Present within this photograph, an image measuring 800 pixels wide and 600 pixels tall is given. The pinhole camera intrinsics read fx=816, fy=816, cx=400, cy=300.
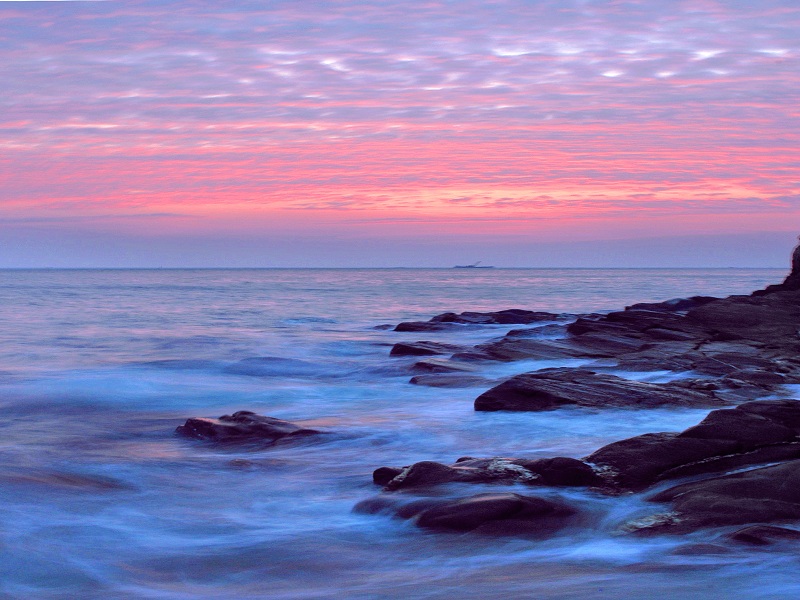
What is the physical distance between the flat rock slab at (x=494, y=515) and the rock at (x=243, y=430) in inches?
146

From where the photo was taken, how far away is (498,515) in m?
6.20

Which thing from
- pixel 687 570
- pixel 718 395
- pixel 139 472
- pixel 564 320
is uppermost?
pixel 564 320

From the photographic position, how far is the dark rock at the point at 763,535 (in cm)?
559

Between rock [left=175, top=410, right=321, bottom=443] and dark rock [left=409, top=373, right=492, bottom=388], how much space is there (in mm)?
4410

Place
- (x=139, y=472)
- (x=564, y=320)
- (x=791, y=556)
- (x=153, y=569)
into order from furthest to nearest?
1. (x=564, y=320)
2. (x=139, y=472)
3. (x=153, y=569)
4. (x=791, y=556)

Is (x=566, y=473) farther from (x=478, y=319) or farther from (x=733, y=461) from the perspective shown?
(x=478, y=319)

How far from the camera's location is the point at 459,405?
12.3m

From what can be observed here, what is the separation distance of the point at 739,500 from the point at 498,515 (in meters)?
1.79

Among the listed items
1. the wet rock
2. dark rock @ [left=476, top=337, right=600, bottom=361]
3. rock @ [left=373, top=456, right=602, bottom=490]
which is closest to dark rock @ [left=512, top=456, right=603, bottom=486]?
rock @ [left=373, top=456, right=602, bottom=490]

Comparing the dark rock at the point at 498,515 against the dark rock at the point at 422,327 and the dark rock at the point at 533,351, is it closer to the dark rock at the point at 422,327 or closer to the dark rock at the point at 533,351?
the dark rock at the point at 533,351

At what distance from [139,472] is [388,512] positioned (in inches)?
138

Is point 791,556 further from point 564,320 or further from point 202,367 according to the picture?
point 564,320

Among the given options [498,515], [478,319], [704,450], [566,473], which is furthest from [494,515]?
[478,319]

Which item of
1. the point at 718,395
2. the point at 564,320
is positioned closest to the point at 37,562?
the point at 718,395
